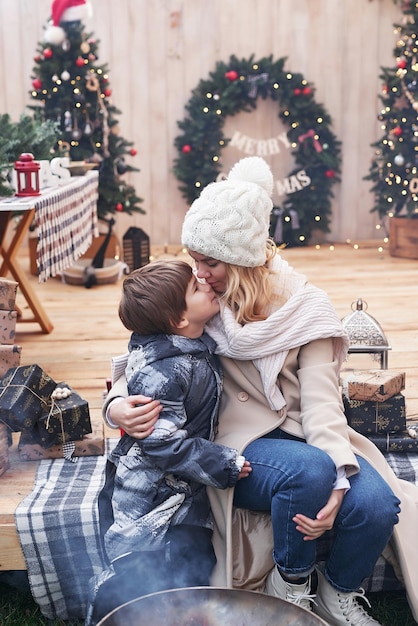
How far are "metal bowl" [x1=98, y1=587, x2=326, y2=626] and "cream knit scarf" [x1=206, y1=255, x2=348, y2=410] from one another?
52 centimetres

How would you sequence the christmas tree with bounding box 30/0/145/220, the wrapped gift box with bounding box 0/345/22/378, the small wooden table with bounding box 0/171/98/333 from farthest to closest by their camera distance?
the christmas tree with bounding box 30/0/145/220 → the small wooden table with bounding box 0/171/98/333 → the wrapped gift box with bounding box 0/345/22/378

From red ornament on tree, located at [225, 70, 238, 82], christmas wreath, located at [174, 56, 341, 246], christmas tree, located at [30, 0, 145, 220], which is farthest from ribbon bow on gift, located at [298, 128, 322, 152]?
christmas tree, located at [30, 0, 145, 220]

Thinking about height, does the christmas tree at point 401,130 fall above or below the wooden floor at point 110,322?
above

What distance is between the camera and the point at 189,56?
6531 millimetres

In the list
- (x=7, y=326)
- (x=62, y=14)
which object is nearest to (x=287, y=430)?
(x=7, y=326)

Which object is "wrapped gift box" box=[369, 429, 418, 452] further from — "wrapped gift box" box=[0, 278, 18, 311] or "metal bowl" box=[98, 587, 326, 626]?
"wrapped gift box" box=[0, 278, 18, 311]

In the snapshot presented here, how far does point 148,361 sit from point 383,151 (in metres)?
4.67

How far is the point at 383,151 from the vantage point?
6.18 meters

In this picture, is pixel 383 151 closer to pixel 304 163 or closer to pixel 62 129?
pixel 304 163

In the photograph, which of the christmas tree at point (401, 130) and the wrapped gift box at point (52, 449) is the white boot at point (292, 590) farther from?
the christmas tree at point (401, 130)

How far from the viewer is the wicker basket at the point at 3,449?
7.66 feet

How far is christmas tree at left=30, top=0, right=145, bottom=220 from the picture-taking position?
5.54 meters

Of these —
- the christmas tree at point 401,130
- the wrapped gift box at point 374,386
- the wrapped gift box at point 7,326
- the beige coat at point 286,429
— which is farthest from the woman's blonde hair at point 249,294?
the christmas tree at point 401,130

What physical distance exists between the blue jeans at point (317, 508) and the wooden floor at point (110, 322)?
666 mm
